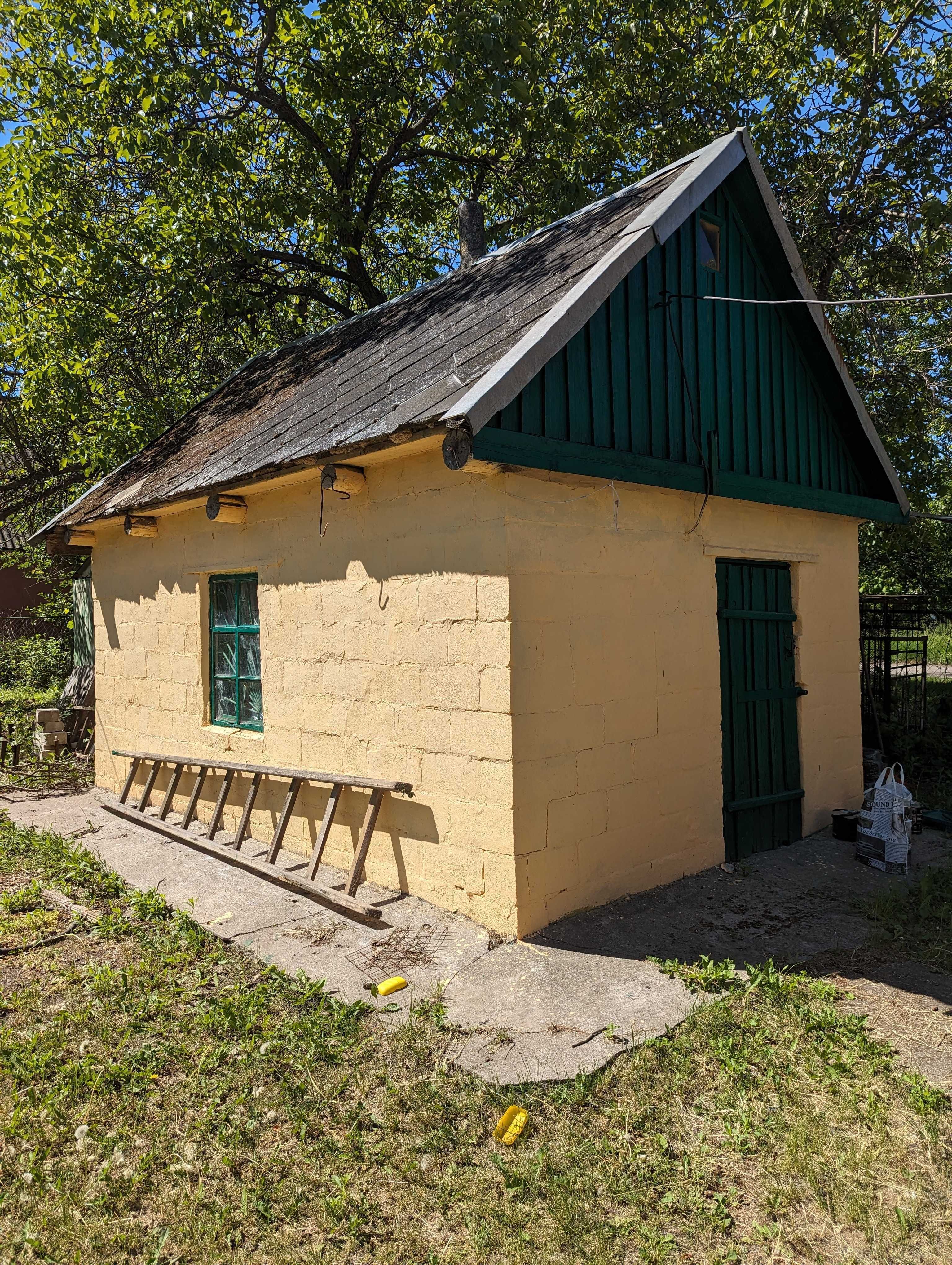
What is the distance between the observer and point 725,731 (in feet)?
22.1

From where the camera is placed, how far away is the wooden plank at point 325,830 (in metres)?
5.85

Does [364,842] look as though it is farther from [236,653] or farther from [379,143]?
[379,143]

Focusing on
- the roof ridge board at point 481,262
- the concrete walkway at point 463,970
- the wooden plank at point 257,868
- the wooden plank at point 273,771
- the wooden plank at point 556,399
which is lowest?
the concrete walkway at point 463,970

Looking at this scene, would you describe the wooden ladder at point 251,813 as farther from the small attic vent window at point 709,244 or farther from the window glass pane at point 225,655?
the small attic vent window at point 709,244

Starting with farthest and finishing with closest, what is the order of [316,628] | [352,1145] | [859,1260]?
[316,628]
[352,1145]
[859,1260]

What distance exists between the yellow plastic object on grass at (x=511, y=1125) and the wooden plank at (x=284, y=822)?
3.25m

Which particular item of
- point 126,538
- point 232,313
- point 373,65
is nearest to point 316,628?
point 126,538

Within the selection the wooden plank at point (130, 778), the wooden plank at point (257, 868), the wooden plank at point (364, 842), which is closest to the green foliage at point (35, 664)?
the wooden plank at point (130, 778)

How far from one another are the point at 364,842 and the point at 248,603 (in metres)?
2.79

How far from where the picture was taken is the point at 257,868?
6168mm

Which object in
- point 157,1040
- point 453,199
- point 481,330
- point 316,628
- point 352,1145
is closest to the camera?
point 352,1145

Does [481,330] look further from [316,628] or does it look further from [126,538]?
[126,538]

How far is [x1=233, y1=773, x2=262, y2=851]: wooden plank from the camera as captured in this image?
6.65m

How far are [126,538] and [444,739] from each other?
531 cm
